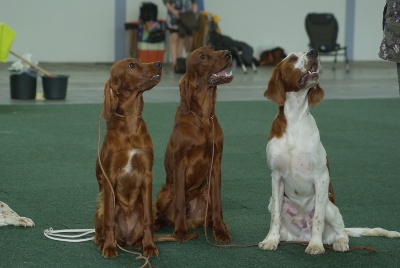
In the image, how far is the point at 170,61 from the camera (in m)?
19.4

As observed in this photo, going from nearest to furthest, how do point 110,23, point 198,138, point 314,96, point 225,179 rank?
point 314,96, point 198,138, point 225,179, point 110,23

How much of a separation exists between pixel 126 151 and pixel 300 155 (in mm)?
909

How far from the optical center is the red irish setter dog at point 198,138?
4.56 metres

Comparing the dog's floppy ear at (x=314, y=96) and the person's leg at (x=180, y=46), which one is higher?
the dog's floppy ear at (x=314, y=96)

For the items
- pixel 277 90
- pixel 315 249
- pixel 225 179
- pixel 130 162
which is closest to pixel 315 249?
pixel 315 249

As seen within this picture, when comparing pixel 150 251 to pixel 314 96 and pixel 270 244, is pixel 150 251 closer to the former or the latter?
pixel 270 244

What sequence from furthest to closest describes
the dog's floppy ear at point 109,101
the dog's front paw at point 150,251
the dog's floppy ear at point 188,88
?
1. the dog's floppy ear at point 188,88
2. the dog's front paw at point 150,251
3. the dog's floppy ear at point 109,101

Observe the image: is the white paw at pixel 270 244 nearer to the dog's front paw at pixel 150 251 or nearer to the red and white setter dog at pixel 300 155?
the red and white setter dog at pixel 300 155

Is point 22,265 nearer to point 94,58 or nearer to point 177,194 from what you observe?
point 177,194

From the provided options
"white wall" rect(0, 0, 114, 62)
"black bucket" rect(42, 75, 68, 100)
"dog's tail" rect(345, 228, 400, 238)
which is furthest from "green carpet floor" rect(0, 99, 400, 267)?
"white wall" rect(0, 0, 114, 62)

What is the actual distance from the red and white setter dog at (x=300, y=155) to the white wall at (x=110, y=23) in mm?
14258

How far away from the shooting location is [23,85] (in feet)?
37.4

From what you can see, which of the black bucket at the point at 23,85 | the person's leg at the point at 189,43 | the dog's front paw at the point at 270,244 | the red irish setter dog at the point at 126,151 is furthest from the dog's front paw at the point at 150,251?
the person's leg at the point at 189,43

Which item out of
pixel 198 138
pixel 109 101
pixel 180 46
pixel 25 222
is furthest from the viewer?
pixel 180 46
